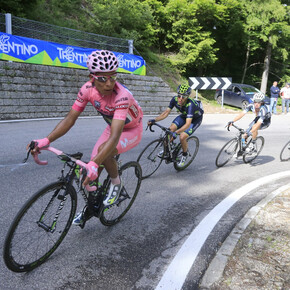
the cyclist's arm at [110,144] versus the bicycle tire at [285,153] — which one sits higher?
the cyclist's arm at [110,144]

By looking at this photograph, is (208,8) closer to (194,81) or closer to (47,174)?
(194,81)

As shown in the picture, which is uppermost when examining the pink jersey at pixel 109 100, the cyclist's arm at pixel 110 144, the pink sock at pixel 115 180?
the pink jersey at pixel 109 100

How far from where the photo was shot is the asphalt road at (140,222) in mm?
2557

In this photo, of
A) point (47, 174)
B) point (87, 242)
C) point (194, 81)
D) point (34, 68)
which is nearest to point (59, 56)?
point (34, 68)

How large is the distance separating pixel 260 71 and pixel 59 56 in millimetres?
24738

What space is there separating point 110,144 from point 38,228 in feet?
3.53

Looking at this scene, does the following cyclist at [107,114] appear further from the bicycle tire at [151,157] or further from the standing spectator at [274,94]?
the standing spectator at [274,94]

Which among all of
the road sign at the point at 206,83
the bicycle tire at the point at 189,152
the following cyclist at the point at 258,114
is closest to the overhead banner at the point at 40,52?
the road sign at the point at 206,83

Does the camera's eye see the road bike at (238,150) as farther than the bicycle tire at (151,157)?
Yes

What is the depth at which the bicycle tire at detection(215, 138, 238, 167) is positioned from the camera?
6.65 metres

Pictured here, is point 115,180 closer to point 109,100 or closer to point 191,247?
point 109,100

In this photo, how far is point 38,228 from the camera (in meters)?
2.73

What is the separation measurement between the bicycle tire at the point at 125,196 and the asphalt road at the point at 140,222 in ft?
0.38

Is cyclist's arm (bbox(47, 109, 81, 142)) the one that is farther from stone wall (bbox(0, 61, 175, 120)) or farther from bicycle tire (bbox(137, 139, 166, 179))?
stone wall (bbox(0, 61, 175, 120))
